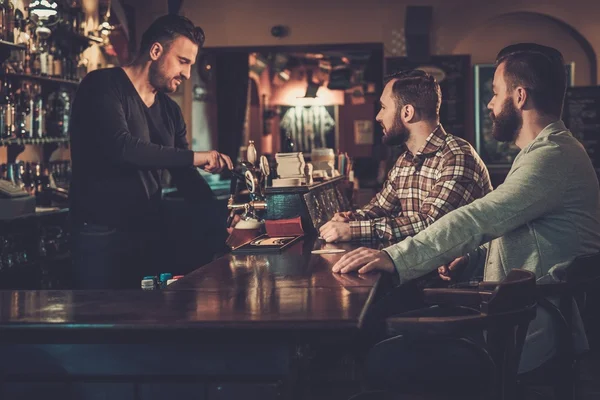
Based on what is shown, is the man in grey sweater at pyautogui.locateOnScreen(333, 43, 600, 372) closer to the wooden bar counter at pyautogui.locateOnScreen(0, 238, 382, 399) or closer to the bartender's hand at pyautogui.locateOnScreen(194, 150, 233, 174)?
the wooden bar counter at pyautogui.locateOnScreen(0, 238, 382, 399)

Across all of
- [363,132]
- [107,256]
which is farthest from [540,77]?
[363,132]

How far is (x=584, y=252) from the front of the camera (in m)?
2.59

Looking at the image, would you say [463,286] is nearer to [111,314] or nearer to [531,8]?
[111,314]

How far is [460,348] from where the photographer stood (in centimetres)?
239

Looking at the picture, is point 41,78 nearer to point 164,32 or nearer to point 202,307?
point 164,32

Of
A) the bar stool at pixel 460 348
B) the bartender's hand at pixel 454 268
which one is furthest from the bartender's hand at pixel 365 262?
the bartender's hand at pixel 454 268

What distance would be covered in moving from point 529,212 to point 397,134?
4.95 ft

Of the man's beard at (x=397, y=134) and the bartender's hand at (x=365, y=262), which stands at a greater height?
the man's beard at (x=397, y=134)

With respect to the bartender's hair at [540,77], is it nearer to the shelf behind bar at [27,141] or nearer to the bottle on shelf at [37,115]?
the shelf behind bar at [27,141]

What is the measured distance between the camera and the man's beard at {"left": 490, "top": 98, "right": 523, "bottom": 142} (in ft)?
9.11

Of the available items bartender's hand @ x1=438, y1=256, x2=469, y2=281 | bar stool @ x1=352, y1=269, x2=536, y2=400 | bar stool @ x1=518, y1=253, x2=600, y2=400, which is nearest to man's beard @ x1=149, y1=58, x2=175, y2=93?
bartender's hand @ x1=438, y1=256, x2=469, y2=281

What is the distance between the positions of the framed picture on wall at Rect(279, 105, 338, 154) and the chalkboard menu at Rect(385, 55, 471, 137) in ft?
21.3

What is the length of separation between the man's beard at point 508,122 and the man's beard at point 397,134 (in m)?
1.09

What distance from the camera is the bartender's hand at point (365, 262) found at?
7.88ft
